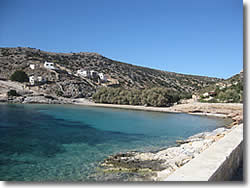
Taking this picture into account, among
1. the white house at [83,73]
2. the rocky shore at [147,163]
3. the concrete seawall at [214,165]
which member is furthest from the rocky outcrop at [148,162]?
the white house at [83,73]

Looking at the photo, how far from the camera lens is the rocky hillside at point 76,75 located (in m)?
40.1

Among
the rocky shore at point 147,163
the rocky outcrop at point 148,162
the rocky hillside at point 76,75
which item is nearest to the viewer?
the rocky shore at point 147,163

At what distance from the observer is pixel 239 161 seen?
3926mm

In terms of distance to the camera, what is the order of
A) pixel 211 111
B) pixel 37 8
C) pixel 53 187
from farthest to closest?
pixel 211 111, pixel 37 8, pixel 53 187

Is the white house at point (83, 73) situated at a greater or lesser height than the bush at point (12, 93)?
greater

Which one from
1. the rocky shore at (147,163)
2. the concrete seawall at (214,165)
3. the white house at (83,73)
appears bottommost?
the rocky shore at (147,163)

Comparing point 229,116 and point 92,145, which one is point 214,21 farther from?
point 229,116

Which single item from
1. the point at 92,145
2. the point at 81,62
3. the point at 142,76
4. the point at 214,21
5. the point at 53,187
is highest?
the point at 81,62

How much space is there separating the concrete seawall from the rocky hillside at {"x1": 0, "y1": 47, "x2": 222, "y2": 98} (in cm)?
3593

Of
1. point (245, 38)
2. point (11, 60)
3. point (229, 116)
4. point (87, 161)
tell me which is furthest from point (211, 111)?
point (11, 60)

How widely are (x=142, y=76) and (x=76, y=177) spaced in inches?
2153

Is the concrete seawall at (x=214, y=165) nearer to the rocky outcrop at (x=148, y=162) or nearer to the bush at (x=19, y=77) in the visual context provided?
the rocky outcrop at (x=148, y=162)

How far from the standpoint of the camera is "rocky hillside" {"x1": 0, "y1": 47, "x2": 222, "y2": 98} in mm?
40125

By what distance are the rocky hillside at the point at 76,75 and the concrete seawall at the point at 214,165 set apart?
35928 millimetres
